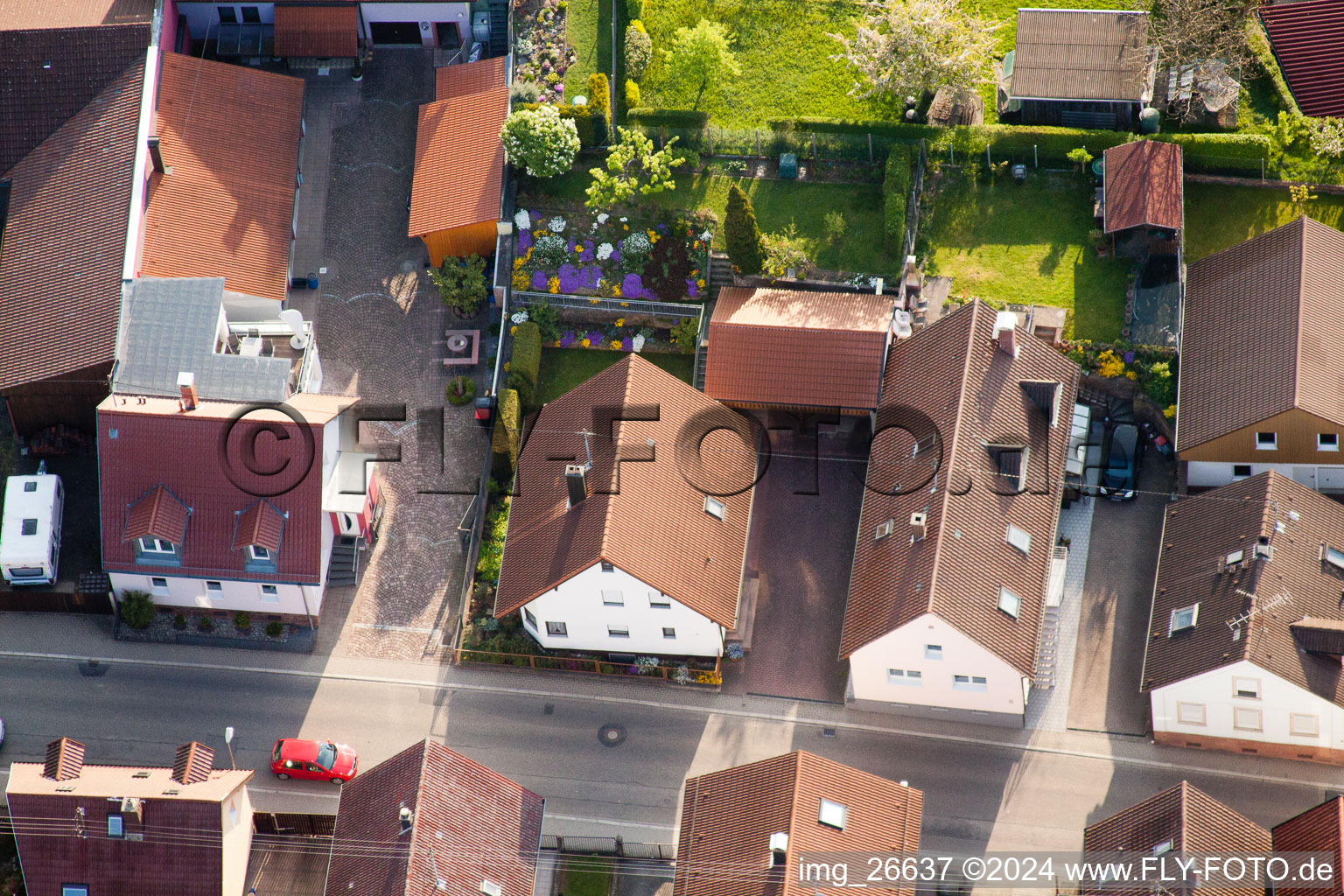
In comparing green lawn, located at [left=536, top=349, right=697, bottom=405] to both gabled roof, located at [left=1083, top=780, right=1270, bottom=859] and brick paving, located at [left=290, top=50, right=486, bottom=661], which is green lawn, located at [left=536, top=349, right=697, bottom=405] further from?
gabled roof, located at [left=1083, top=780, right=1270, bottom=859]

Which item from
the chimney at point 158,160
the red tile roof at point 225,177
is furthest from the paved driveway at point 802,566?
the chimney at point 158,160

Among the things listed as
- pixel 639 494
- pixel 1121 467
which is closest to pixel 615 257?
pixel 639 494

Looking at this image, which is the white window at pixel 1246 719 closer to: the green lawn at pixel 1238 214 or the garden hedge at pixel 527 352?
the green lawn at pixel 1238 214

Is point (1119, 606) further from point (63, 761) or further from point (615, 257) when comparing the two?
point (63, 761)

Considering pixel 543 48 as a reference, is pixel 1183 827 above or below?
below

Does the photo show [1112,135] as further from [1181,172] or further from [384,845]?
[384,845]

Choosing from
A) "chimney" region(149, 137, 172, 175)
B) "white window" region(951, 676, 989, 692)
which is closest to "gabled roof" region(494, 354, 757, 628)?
"white window" region(951, 676, 989, 692)

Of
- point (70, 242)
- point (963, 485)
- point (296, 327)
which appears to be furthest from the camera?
point (70, 242)
